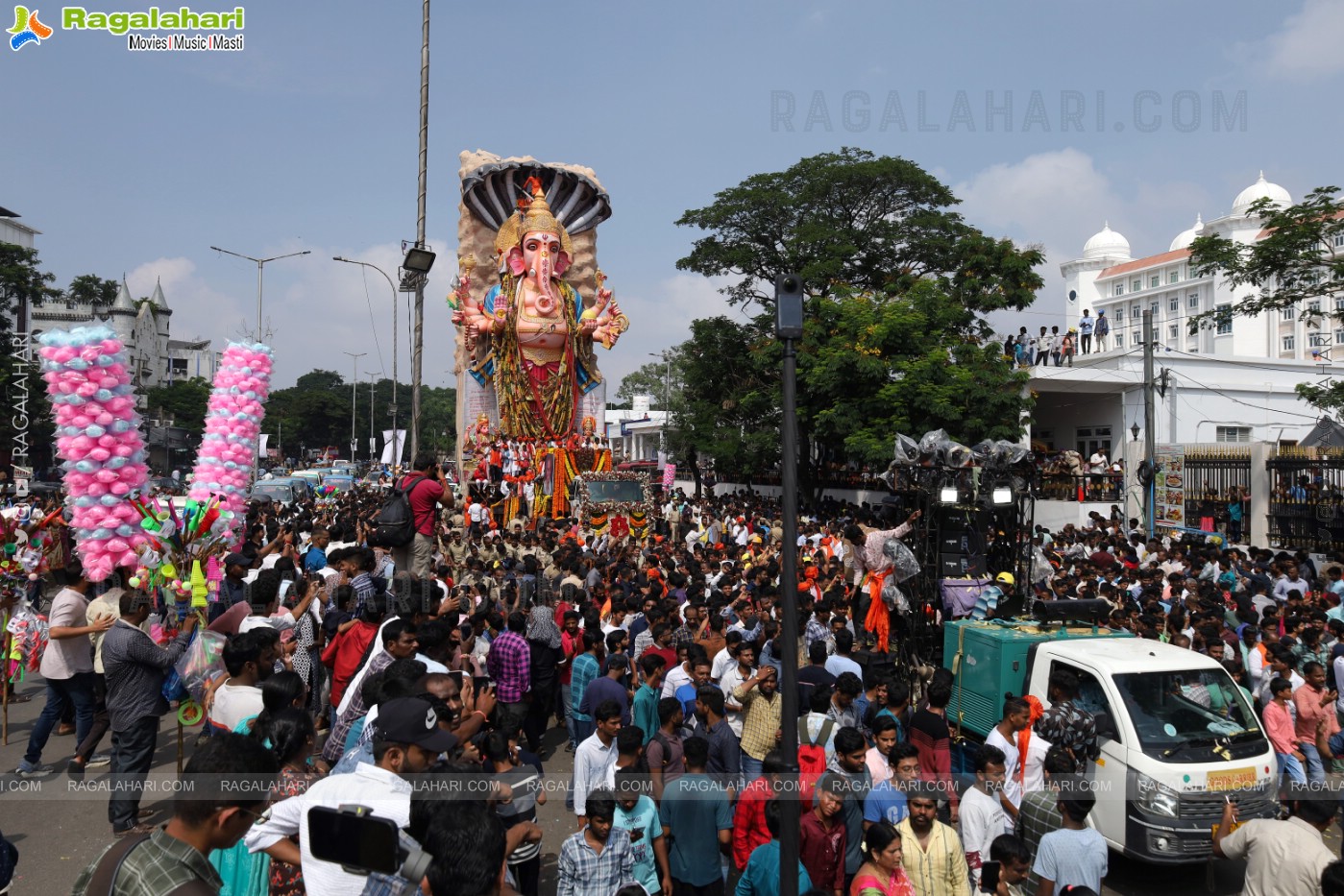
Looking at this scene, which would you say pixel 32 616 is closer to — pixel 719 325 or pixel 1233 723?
pixel 1233 723

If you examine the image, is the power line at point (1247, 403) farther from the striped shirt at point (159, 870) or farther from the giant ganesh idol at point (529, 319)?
the striped shirt at point (159, 870)

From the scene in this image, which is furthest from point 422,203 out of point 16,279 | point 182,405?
point 182,405

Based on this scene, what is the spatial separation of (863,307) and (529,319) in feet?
29.4

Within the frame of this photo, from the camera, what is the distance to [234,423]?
9836 millimetres

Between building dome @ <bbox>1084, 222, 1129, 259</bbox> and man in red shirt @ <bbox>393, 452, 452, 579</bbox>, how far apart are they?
68.1 metres

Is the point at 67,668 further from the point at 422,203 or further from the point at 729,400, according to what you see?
the point at 729,400

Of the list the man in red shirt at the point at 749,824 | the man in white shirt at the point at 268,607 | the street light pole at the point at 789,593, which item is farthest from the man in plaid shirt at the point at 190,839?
the man in white shirt at the point at 268,607

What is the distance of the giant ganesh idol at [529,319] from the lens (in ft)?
82.4

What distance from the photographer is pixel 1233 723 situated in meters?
6.29

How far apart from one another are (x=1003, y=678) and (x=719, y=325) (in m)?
22.8

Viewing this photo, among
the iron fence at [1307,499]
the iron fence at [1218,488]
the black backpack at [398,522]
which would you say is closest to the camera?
the black backpack at [398,522]

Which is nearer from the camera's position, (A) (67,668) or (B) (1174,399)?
(A) (67,668)

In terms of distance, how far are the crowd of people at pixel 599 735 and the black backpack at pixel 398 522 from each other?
12cm

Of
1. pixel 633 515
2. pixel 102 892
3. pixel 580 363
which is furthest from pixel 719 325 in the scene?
pixel 102 892
